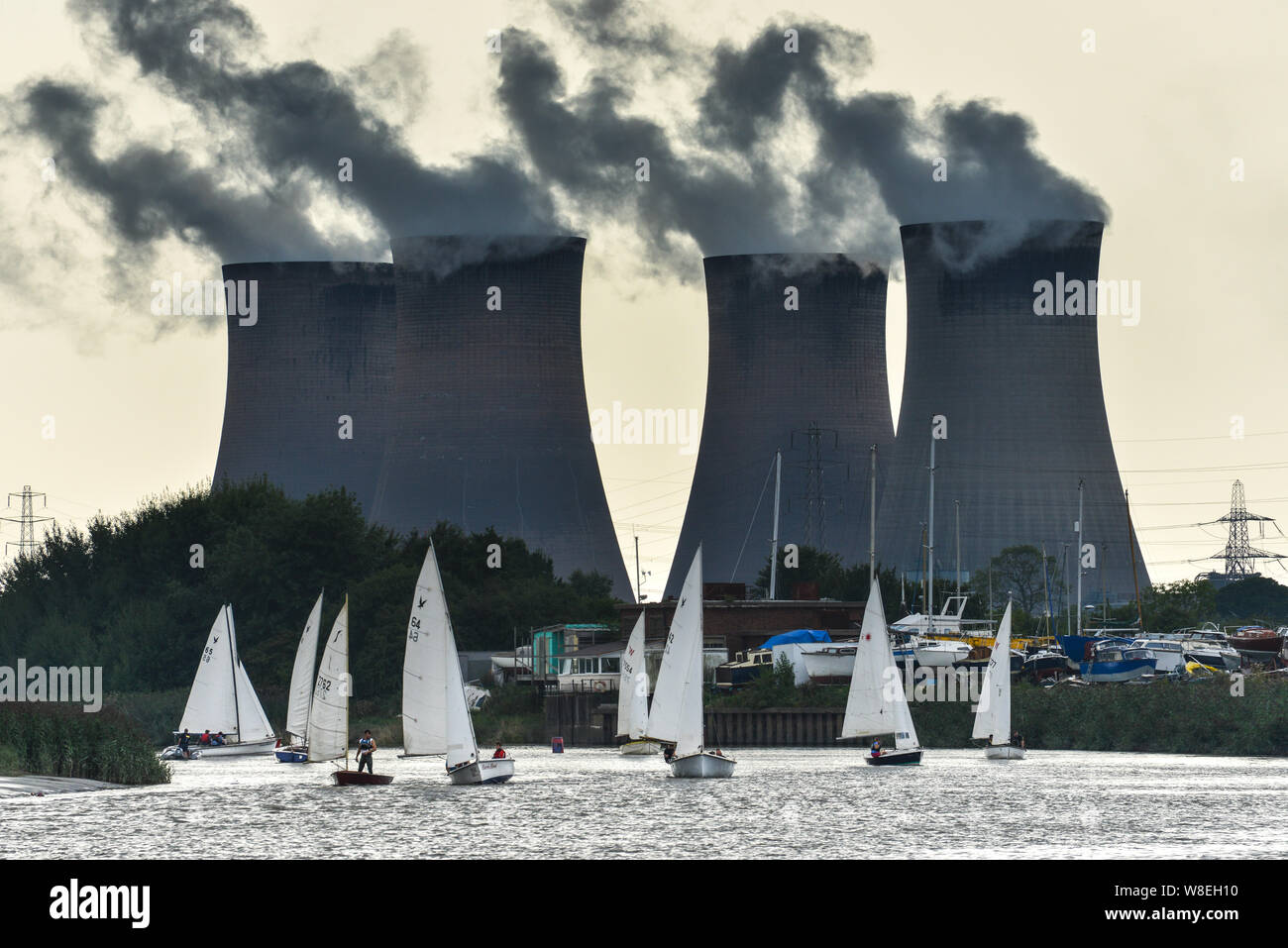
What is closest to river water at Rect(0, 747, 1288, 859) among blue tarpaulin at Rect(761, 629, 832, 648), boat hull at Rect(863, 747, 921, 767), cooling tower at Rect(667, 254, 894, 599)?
boat hull at Rect(863, 747, 921, 767)

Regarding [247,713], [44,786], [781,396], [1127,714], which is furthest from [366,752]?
[781,396]

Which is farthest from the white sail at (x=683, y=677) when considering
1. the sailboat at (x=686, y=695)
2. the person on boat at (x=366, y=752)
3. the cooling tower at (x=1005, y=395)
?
the cooling tower at (x=1005, y=395)

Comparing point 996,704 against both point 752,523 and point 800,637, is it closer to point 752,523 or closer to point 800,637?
point 800,637

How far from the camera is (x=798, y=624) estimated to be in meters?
96.6

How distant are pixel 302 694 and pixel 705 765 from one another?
59.8 feet

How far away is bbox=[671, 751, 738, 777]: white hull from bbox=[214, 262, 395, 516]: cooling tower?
6938 centimetres

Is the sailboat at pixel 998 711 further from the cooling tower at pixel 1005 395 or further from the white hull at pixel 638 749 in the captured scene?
the cooling tower at pixel 1005 395

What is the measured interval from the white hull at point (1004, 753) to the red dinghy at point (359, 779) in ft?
58.9

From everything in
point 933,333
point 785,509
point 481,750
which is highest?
point 933,333

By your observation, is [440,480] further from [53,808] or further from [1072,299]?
[53,808]

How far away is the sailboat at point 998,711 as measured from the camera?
6488 cm

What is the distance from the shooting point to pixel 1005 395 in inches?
Result: 4161
